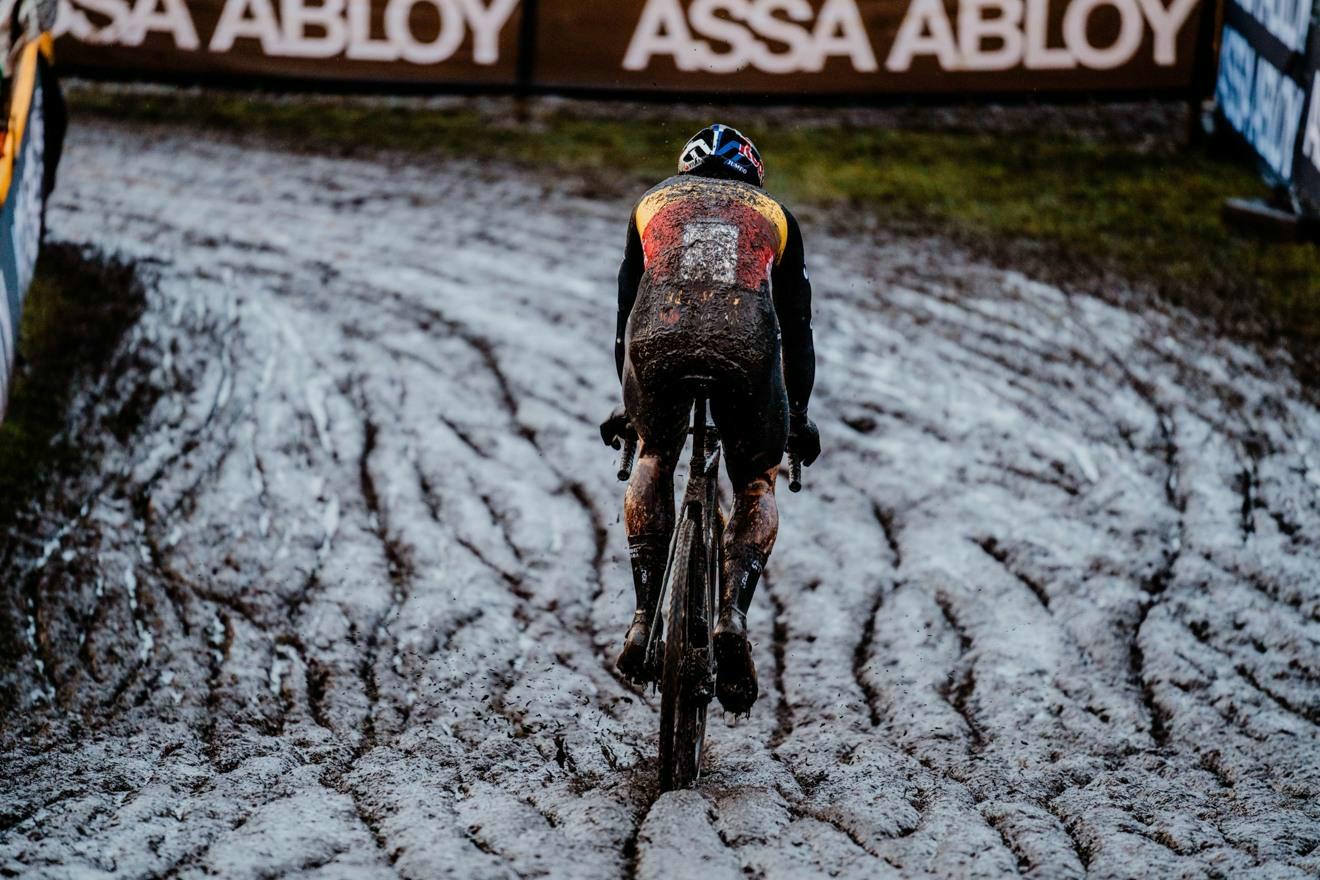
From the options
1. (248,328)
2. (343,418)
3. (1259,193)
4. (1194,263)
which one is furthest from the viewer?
(1259,193)

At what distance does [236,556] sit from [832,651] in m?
2.76

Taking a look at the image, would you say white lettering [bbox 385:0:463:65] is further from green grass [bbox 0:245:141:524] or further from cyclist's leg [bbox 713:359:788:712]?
cyclist's leg [bbox 713:359:788:712]

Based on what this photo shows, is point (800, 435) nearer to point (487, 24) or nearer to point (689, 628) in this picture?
point (689, 628)

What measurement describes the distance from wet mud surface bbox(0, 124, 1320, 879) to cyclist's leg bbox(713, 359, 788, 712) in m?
0.39

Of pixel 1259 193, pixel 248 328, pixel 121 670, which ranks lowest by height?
pixel 121 670

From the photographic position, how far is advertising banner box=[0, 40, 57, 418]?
296 inches

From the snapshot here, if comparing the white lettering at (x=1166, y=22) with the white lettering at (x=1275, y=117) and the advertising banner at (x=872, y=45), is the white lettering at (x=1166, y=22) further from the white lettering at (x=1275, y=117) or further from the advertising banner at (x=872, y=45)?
the white lettering at (x=1275, y=117)

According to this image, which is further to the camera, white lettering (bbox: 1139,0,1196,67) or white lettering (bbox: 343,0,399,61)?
white lettering (bbox: 343,0,399,61)

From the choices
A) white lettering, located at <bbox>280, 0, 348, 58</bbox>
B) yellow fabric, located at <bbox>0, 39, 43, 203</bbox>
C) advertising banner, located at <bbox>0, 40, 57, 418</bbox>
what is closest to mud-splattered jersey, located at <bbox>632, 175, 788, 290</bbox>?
advertising banner, located at <bbox>0, 40, 57, 418</bbox>

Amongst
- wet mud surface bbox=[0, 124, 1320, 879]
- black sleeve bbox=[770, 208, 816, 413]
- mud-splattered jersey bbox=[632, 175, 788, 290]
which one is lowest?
wet mud surface bbox=[0, 124, 1320, 879]

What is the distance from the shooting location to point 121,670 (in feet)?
19.2

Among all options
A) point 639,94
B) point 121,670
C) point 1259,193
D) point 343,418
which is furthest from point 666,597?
point 639,94

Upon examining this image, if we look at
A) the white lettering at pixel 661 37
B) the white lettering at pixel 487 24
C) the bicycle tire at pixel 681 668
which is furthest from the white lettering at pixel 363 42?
the bicycle tire at pixel 681 668

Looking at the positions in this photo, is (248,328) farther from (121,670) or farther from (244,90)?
(244,90)
